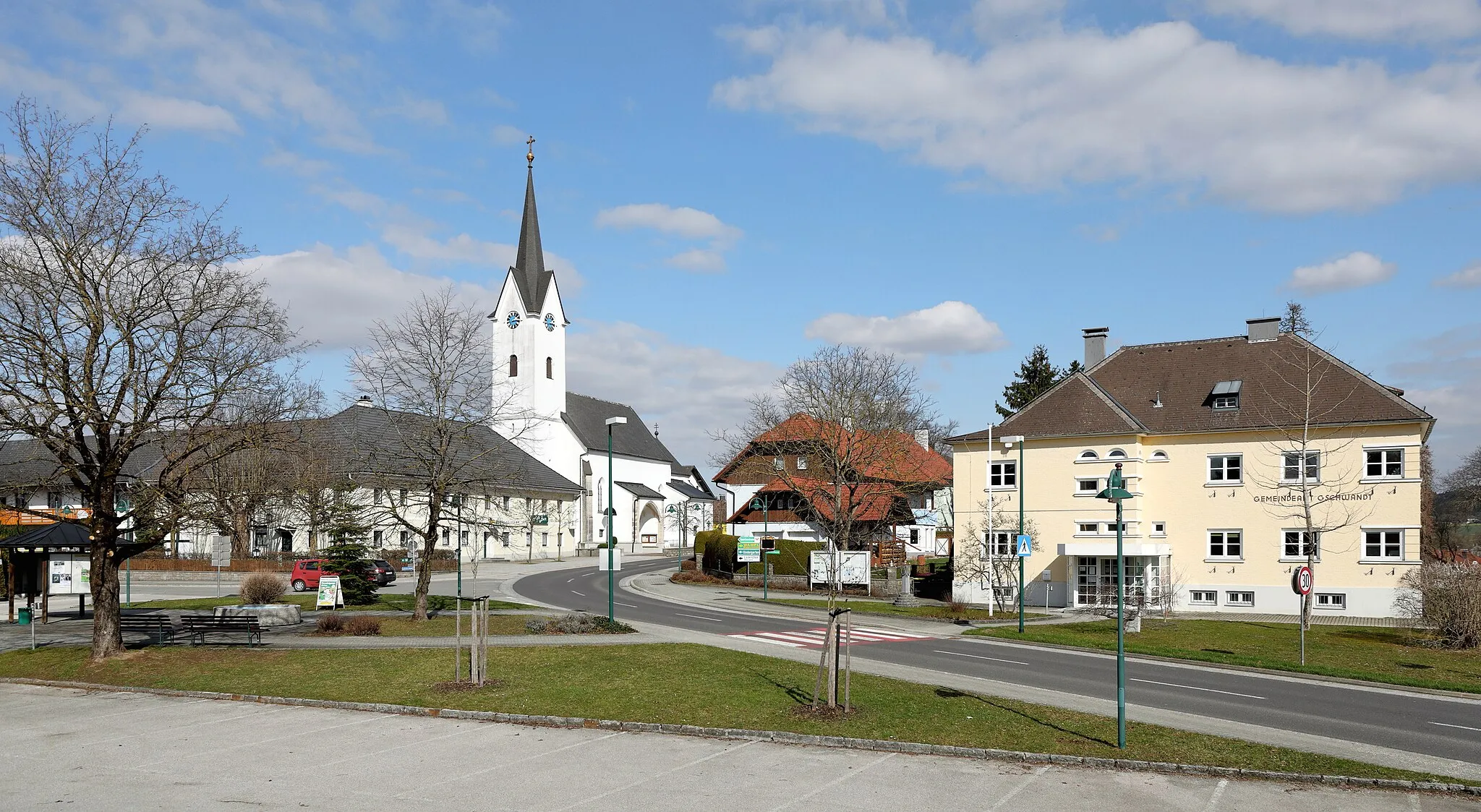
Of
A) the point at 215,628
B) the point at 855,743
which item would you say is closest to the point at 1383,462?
the point at 855,743

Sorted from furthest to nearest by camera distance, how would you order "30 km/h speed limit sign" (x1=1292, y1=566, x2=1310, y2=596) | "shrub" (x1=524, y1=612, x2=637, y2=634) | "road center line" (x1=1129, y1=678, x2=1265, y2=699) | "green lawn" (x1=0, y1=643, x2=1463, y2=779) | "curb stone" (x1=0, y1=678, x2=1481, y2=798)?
"shrub" (x1=524, y1=612, x2=637, y2=634) < "30 km/h speed limit sign" (x1=1292, y1=566, x2=1310, y2=596) < "road center line" (x1=1129, y1=678, x2=1265, y2=699) < "green lawn" (x1=0, y1=643, x2=1463, y2=779) < "curb stone" (x1=0, y1=678, x2=1481, y2=798)

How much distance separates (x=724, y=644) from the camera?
25.0 meters

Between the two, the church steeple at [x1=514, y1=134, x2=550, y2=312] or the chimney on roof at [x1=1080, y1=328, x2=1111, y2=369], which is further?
the church steeple at [x1=514, y1=134, x2=550, y2=312]

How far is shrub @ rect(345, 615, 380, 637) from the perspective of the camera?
27125 millimetres

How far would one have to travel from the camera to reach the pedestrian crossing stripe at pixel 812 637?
25.9 metres

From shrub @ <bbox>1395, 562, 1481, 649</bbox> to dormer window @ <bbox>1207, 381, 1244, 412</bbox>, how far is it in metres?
13.3

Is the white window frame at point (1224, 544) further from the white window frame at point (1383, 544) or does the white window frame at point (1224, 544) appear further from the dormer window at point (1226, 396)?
the dormer window at point (1226, 396)

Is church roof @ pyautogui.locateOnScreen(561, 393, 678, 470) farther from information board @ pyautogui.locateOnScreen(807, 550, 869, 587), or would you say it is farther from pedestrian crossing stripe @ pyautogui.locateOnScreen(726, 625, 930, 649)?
pedestrian crossing stripe @ pyautogui.locateOnScreen(726, 625, 930, 649)

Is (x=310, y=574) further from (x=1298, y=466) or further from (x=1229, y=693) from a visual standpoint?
(x=1298, y=466)

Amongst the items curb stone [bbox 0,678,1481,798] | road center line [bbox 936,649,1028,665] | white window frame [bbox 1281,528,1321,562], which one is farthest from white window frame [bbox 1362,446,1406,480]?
curb stone [bbox 0,678,1481,798]

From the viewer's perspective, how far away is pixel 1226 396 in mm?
40438

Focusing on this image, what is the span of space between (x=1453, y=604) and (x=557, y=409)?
70377mm

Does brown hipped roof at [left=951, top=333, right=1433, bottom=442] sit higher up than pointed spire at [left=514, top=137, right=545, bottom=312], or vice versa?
pointed spire at [left=514, top=137, right=545, bottom=312]

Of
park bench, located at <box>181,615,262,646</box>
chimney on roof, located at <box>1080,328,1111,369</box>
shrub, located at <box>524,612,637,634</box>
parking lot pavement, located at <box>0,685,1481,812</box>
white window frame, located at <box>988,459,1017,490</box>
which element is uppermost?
chimney on roof, located at <box>1080,328,1111,369</box>
